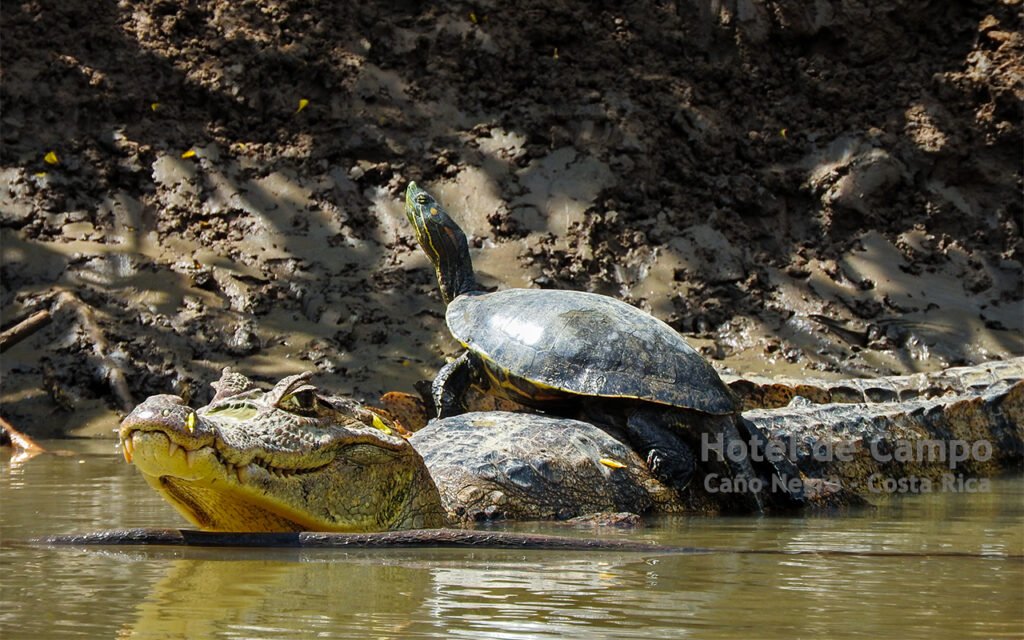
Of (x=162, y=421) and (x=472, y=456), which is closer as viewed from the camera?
(x=162, y=421)

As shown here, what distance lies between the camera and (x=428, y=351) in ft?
32.8

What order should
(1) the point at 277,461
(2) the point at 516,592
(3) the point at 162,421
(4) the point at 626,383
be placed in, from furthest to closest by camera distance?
(4) the point at 626,383 → (1) the point at 277,461 → (3) the point at 162,421 → (2) the point at 516,592

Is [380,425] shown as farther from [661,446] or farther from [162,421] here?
[661,446]

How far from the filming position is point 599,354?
5957 millimetres

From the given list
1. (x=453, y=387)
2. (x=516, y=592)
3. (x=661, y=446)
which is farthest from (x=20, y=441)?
(x=516, y=592)

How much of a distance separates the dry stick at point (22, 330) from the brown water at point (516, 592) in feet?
15.8

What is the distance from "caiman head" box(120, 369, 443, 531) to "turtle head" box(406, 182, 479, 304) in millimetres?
3087

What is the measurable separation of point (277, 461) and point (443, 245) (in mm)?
3762

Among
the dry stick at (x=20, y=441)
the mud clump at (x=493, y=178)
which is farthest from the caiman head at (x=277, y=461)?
the mud clump at (x=493, y=178)

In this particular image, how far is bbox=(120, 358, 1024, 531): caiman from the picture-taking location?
384cm

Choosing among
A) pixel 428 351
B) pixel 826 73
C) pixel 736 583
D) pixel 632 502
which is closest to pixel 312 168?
pixel 428 351

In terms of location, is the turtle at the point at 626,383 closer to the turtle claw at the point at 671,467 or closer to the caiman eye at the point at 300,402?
the turtle claw at the point at 671,467

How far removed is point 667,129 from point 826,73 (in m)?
1.97

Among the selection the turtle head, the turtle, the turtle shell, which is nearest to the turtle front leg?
the turtle
